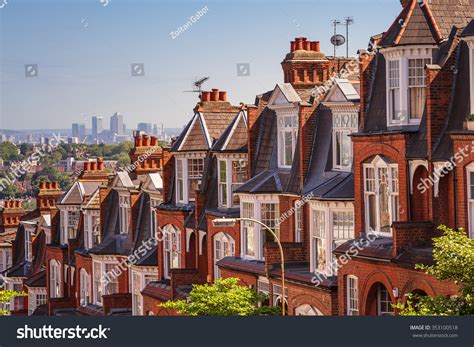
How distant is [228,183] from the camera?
57719 mm

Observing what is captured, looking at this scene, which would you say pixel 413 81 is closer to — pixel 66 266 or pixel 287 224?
pixel 287 224

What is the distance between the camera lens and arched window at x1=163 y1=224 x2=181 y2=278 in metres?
62.3

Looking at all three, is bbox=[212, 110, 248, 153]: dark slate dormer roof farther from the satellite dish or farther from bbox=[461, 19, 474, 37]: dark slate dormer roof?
bbox=[461, 19, 474, 37]: dark slate dormer roof

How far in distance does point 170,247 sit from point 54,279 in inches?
848

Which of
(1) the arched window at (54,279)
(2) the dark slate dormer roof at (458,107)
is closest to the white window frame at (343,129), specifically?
(2) the dark slate dormer roof at (458,107)

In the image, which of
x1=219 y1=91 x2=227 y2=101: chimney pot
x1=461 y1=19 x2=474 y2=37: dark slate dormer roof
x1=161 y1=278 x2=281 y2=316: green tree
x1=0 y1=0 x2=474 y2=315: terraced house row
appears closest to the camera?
x1=461 y1=19 x2=474 y2=37: dark slate dormer roof

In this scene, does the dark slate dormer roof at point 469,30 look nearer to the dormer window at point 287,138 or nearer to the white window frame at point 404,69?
the white window frame at point 404,69

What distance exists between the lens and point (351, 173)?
155 ft

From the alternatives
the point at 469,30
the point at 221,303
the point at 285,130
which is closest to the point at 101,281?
the point at 285,130

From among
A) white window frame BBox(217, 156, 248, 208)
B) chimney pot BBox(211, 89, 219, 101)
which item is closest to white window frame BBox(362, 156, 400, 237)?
white window frame BBox(217, 156, 248, 208)

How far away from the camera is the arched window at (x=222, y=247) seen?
184 ft

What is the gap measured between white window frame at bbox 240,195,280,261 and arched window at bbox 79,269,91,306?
71.3 ft

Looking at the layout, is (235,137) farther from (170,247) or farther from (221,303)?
(221,303)

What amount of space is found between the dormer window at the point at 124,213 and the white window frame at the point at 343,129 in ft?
76.7
